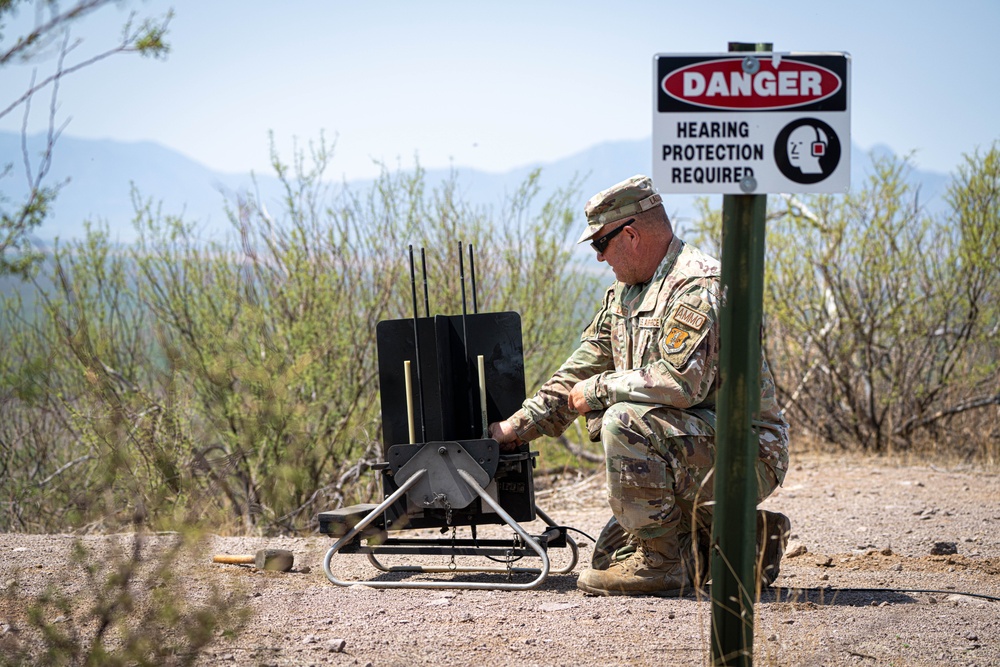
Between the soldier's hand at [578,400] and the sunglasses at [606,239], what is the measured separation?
0.59m

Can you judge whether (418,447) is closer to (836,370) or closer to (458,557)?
(458,557)

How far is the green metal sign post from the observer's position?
8.79 ft

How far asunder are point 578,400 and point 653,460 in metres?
0.45

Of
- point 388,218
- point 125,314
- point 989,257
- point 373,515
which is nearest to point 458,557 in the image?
point 373,515

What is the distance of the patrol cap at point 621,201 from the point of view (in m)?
4.46

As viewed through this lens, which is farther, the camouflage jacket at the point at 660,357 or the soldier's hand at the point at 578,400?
the soldier's hand at the point at 578,400

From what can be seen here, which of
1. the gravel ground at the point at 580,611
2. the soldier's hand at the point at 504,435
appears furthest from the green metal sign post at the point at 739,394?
the soldier's hand at the point at 504,435

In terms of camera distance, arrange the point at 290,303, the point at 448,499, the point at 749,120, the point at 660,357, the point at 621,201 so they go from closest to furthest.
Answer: the point at 749,120 → the point at 660,357 → the point at 621,201 → the point at 448,499 → the point at 290,303

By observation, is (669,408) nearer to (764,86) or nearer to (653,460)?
(653,460)

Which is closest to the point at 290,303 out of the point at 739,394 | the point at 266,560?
the point at 266,560

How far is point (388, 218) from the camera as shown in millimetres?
9586

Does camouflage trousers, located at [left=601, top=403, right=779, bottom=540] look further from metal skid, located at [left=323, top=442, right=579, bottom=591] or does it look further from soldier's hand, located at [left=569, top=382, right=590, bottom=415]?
metal skid, located at [left=323, top=442, right=579, bottom=591]

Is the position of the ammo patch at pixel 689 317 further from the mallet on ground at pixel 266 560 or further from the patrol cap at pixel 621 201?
the mallet on ground at pixel 266 560

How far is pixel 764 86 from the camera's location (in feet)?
8.69
